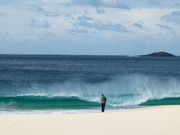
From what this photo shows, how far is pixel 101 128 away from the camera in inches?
578

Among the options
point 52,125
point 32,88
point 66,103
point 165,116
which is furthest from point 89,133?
point 32,88

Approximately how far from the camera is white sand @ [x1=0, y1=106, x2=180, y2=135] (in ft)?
46.3

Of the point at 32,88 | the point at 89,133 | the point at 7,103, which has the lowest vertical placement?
the point at 89,133

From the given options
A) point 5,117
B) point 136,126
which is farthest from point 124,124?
point 5,117

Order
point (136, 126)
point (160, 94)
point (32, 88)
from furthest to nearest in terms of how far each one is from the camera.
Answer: point (32, 88) < point (160, 94) < point (136, 126)

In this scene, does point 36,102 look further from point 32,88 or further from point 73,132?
point 73,132

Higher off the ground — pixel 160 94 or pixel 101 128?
pixel 160 94

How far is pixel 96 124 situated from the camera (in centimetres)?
1534

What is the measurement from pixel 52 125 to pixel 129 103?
14.4 metres

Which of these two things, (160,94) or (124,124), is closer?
(124,124)

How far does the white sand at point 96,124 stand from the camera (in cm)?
1410

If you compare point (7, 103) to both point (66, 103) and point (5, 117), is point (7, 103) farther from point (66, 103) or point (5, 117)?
point (5, 117)

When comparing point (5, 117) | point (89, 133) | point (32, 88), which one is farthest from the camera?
point (32, 88)

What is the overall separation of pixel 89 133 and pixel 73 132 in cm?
82
